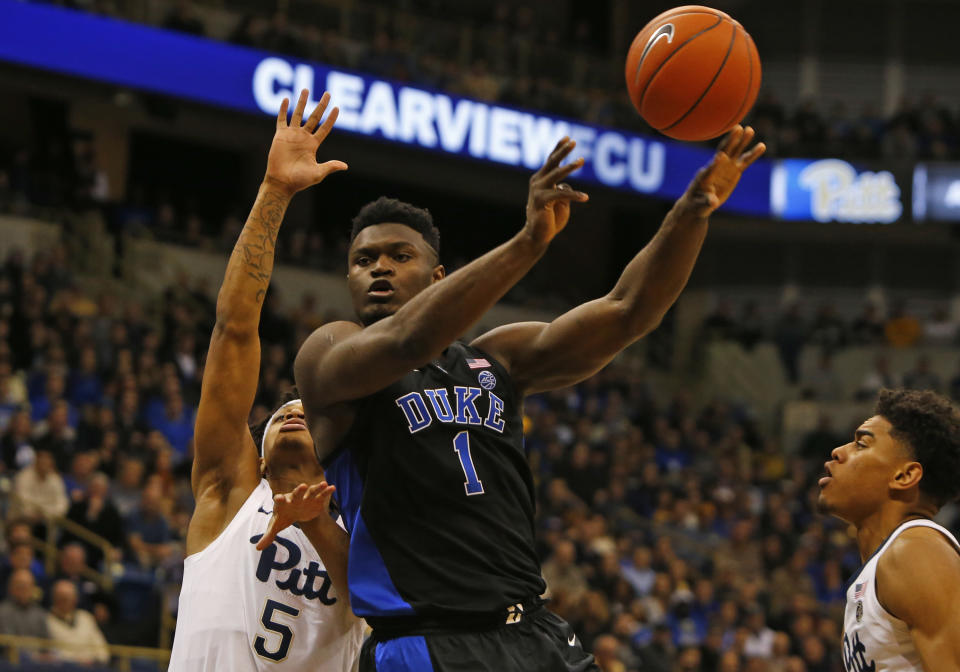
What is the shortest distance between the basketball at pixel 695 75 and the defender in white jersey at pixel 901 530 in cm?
114

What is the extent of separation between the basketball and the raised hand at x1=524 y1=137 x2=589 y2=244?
2.64ft

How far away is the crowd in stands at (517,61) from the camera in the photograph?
18953 millimetres

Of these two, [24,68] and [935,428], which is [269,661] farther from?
[24,68]

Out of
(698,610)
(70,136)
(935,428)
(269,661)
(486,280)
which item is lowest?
(698,610)

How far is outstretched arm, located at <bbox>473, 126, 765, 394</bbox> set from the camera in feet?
11.9

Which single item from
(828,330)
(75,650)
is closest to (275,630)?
(75,650)

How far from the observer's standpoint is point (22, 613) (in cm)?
894

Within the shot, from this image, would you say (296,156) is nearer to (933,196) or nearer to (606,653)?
(606,653)

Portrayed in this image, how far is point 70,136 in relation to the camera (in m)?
19.0

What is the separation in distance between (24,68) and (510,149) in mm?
7150

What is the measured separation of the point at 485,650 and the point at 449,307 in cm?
98

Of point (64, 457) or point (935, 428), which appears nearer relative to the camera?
point (935, 428)

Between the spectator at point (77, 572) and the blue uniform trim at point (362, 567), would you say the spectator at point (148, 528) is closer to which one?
the spectator at point (77, 572)

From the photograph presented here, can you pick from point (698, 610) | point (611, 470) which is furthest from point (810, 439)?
point (698, 610)
